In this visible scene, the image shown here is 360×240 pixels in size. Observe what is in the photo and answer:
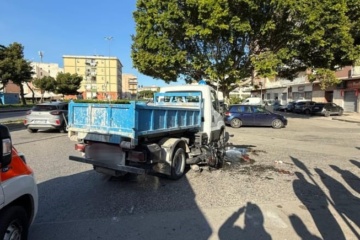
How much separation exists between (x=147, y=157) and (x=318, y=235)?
311 centimetres

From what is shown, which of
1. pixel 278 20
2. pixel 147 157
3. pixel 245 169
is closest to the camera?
pixel 147 157

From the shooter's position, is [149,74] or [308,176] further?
[149,74]

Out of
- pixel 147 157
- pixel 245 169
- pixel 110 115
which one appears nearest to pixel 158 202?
pixel 147 157

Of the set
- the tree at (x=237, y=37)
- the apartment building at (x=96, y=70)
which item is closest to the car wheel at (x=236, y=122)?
the tree at (x=237, y=37)

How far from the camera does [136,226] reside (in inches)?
167

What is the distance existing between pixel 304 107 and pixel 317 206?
33526mm

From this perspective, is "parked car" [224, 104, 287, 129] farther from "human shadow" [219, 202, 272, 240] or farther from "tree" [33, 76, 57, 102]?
"tree" [33, 76, 57, 102]

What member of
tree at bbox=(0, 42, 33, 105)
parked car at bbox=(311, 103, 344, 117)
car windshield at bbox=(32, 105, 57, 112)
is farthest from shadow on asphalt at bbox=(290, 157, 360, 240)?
tree at bbox=(0, 42, 33, 105)

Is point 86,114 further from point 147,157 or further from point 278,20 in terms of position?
point 278,20

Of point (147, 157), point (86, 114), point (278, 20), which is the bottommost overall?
point (147, 157)

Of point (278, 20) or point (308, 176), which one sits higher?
point (278, 20)

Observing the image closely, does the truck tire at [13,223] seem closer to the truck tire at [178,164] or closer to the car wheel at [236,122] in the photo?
the truck tire at [178,164]

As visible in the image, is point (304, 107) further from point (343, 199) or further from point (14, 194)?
point (14, 194)

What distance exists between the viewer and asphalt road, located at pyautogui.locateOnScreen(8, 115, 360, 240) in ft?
13.5
